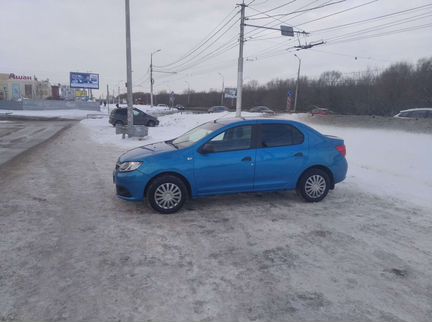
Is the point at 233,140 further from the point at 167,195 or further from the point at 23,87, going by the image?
the point at 23,87

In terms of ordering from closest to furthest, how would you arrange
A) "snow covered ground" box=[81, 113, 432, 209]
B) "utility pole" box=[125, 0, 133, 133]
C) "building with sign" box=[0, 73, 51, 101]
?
"snow covered ground" box=[81, 113, 432, 209] → "utility pole" box=[125, 0, 133, 133] → "building with sign" box=[0, 73, 51, 101]

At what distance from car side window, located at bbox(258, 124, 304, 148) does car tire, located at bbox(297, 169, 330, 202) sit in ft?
2.16

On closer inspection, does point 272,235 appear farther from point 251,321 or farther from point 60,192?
point 60,192

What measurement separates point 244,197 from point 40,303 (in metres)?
4.44

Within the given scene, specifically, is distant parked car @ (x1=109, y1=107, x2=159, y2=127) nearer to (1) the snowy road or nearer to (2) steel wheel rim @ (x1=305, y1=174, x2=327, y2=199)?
(1) the snowy road

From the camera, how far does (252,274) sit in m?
4.10

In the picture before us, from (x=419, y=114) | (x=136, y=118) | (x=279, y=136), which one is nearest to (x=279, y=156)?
(x=279, y=136)

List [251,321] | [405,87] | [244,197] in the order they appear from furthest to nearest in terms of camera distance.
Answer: [405,87] < [244,197] < [251,321]

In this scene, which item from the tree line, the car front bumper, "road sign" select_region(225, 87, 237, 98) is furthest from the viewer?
"road sign" select_region(225, 87, 237, 98)

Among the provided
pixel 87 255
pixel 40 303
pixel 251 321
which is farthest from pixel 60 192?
pixel 251 321

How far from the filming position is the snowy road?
344cm

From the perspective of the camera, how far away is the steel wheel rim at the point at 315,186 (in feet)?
22.7

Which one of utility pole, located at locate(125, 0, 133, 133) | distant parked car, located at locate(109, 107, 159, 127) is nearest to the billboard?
distant parked car, located at locate(109, 107, 159, 127)

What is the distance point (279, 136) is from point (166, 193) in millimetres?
2300
